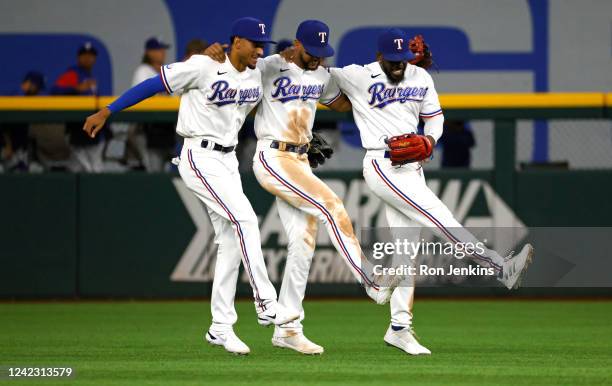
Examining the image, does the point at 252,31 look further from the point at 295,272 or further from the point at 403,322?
the point at 403,322

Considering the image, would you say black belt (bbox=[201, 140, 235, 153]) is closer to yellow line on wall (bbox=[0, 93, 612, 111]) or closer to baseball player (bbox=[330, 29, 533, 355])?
baseball player (bbox=[330, 29, 533, 355])

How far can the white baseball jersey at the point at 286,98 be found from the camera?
7945 millimetres

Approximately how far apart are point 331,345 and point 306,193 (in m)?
1.11

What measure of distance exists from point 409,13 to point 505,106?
3.79 m

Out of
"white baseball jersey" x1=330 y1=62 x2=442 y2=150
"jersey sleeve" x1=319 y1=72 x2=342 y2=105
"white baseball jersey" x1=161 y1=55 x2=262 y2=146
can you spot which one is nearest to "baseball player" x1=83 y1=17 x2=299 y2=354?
"white baseball jersey" x1=161 y1=55 x2=262 y2=146

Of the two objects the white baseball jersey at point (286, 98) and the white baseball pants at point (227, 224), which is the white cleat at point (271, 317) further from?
the white baseball jersey at point (286, 98)

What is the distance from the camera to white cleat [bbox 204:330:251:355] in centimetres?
774

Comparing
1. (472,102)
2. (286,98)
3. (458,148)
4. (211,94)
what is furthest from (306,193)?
(458,148)

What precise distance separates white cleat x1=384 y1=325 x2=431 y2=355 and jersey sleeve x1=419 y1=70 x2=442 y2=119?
1343mm

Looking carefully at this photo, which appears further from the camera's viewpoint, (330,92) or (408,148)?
(330,92)

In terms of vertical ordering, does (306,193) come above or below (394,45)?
below

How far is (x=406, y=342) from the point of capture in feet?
25.8

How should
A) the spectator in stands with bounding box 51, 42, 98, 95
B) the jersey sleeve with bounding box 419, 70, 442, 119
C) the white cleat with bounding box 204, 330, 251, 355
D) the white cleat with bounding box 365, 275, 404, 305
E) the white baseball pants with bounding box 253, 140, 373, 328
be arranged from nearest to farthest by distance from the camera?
the white cleat with bounding box 365, 275, 404, 305, the white cleat with bounding box 204, 330, 251, 355, the white baseball pants with bounding box 253, 140, 373, 328, the jersey sleeve with bounding box 419, 70, 442, 119, the spectator in stands with bounding box 51, 42, 98, 95

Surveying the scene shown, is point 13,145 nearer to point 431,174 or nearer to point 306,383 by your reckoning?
point 431,174
